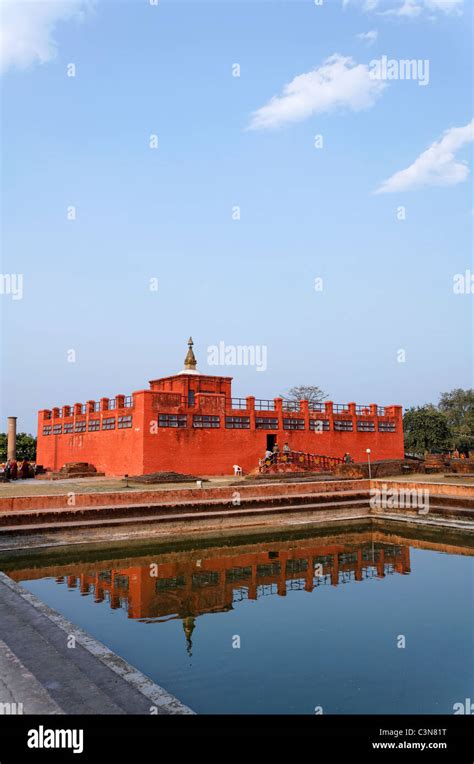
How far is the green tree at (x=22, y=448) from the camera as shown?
158ft

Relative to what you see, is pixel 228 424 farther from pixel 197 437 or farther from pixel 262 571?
pixel 262 571

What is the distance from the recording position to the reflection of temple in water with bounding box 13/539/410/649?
12.1m

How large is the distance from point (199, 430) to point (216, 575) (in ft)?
49.0

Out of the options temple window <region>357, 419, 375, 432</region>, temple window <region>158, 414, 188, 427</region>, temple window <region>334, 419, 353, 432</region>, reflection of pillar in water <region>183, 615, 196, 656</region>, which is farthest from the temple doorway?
reflection of pillar in water <region>183, 615, 196, 656</region>

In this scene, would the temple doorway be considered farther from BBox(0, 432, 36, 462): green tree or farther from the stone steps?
BBox(0, 432, 36, 462): green tree

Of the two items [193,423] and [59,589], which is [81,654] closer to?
[59,589]

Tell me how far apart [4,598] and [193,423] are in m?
18.8

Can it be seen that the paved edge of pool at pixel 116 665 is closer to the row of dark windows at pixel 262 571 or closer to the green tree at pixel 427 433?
the row of dark windows at pixel 262 571

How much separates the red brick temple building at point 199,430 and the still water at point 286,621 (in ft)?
32.0

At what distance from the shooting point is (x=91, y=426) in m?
32.3

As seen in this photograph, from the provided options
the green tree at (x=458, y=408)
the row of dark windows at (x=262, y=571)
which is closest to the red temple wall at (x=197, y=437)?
the row of dark windows at (x=262, y=571)

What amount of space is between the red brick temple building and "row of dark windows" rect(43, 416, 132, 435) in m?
0.05
